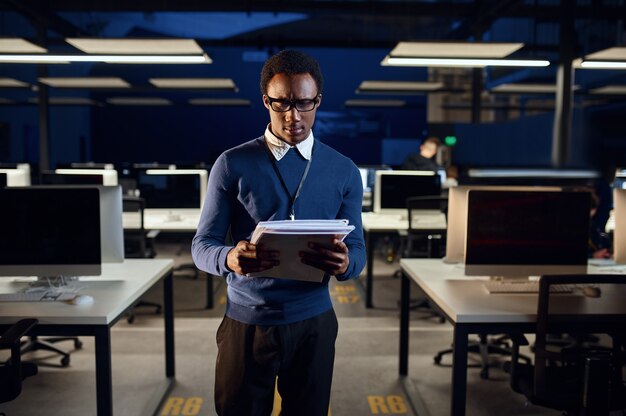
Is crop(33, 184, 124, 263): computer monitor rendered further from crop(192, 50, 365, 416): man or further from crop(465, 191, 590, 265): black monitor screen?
crop(465, 191, 590, 265): black monitor screen

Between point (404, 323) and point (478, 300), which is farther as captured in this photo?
point (404, 323)

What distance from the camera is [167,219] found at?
558 cm

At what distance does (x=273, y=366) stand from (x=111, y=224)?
5.16ft

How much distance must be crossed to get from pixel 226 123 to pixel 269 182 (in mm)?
13259

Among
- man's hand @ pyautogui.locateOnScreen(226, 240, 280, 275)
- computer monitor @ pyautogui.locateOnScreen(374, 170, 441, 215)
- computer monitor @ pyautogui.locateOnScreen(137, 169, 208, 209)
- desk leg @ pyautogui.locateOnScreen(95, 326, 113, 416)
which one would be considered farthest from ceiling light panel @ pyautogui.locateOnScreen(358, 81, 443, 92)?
man's hand @ pyautogui.locateOnScreen(226, 240, 280, 275)

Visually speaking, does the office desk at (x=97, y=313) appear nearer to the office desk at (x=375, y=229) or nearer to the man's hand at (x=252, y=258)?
the man's hand at (x=252, y=258)

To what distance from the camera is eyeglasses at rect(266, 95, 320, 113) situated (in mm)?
1534

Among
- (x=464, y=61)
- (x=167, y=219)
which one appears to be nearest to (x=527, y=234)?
(x=464, y=61)

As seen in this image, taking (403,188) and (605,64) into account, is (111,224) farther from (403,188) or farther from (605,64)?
(605,64)

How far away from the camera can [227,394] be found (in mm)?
1662

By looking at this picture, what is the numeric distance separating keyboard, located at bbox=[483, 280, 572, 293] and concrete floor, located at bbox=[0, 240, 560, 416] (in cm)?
83

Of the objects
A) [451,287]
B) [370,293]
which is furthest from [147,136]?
[451,287]

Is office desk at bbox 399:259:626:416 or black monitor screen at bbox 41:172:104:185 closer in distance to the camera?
office desk at bbox 399:259:626:416

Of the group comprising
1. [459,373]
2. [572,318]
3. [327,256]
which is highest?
[327,256]
